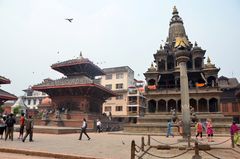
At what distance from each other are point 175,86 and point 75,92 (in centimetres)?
1600

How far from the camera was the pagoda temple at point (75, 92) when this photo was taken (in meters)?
32.8

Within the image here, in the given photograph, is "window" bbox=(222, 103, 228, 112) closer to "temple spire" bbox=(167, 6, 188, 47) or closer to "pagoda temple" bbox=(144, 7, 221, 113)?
"pagoda temple" bbox=(144, 7, 221, 113)

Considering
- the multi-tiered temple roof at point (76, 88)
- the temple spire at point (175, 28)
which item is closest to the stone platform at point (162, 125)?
the multi-tiered temple roof at point (76, 88)

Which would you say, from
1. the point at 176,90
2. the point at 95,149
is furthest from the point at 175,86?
the point at 95,149

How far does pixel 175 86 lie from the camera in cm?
3562

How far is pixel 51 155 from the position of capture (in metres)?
9.39

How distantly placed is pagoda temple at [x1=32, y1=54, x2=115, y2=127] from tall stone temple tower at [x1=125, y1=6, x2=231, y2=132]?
8182 millimetres

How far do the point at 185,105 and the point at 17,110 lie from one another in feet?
153

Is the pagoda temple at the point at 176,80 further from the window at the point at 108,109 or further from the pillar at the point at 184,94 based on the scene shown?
the window at the point at 108,109

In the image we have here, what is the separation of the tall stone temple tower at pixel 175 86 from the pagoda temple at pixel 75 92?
8.18 metres

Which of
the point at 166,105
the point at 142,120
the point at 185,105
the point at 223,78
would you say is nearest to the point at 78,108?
the point at 142,120

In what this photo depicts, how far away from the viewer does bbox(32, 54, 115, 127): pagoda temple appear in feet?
108

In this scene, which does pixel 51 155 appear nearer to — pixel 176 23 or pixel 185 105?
pixel 185 105

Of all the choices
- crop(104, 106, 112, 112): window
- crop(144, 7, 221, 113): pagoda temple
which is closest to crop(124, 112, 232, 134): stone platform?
crop(144, 7, 221, 113): pagoda temple
